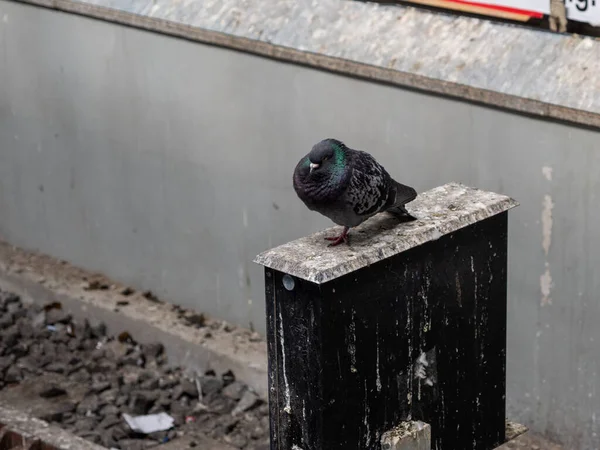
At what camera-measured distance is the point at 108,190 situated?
8867 mm

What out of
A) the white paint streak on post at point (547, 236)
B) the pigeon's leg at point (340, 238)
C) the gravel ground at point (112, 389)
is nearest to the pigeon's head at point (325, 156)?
the pigeon's leg at point (340, 238)

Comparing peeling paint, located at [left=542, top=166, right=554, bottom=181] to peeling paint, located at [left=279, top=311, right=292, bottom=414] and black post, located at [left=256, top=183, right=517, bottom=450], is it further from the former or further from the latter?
peeling paint, located at [left=279, top=311, right=292, bottom=414]

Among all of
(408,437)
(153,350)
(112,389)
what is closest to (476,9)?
(408,437)

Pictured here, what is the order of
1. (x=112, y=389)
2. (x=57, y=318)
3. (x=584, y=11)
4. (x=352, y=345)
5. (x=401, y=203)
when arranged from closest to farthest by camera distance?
(x=352, y=345)
(x=401, y=203)
(x=584, y=11)
(x=112, y=389)
(x=57, y=318)

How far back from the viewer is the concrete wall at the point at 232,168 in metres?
6.61

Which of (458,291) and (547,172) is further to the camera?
(547,172)

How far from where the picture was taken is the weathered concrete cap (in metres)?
4.46

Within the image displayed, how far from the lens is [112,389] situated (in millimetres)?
7949

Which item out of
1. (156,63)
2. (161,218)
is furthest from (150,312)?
(156,63)

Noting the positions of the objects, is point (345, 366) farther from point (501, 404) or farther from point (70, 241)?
point (70, 241)

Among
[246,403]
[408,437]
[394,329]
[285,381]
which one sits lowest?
[246,403]

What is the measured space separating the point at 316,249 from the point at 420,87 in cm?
247

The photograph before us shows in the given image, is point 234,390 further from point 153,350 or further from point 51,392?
point 51,392

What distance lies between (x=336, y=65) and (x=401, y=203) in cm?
A: 245
